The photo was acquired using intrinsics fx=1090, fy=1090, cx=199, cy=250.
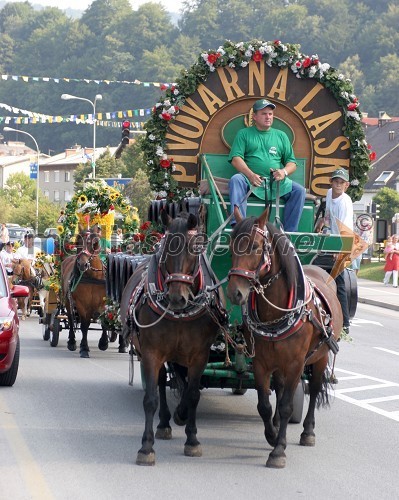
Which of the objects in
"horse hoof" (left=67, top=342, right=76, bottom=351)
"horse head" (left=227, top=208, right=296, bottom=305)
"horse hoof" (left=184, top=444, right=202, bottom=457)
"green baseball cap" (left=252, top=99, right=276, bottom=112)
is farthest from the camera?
"horse hoof" (left=67, top=342, right=76, bottom=351)

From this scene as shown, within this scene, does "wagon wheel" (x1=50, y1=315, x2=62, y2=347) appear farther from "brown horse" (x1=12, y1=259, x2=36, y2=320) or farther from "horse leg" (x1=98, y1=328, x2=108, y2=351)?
"brown horse" (x1=12, y1=259, x2=36, y2=320)

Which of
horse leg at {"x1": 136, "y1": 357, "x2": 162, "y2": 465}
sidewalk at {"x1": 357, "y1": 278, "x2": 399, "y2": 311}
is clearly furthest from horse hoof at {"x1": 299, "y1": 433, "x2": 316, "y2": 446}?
sidewalk at {"x1": 357, "y1": 278, "x2": 399, "y2": 311}

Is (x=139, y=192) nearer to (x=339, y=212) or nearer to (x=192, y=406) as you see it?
(x=339, y=212)

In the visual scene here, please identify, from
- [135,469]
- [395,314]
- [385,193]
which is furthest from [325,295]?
[385,193]

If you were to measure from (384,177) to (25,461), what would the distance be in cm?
7375

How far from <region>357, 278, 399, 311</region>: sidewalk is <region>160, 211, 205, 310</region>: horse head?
74.0 ft

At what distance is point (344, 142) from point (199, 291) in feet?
12.2

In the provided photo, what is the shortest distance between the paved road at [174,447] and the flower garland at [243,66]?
8.27 feet

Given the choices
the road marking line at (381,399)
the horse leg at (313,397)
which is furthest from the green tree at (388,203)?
the horse leg at (313,397)

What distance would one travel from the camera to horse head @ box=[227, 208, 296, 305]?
8.56 m

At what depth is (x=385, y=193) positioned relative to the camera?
202 feet

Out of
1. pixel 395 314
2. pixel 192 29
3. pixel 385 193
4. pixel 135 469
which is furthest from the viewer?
pixel 192 29

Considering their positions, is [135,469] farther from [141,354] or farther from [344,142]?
[344,142]

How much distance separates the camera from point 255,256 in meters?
8.75
